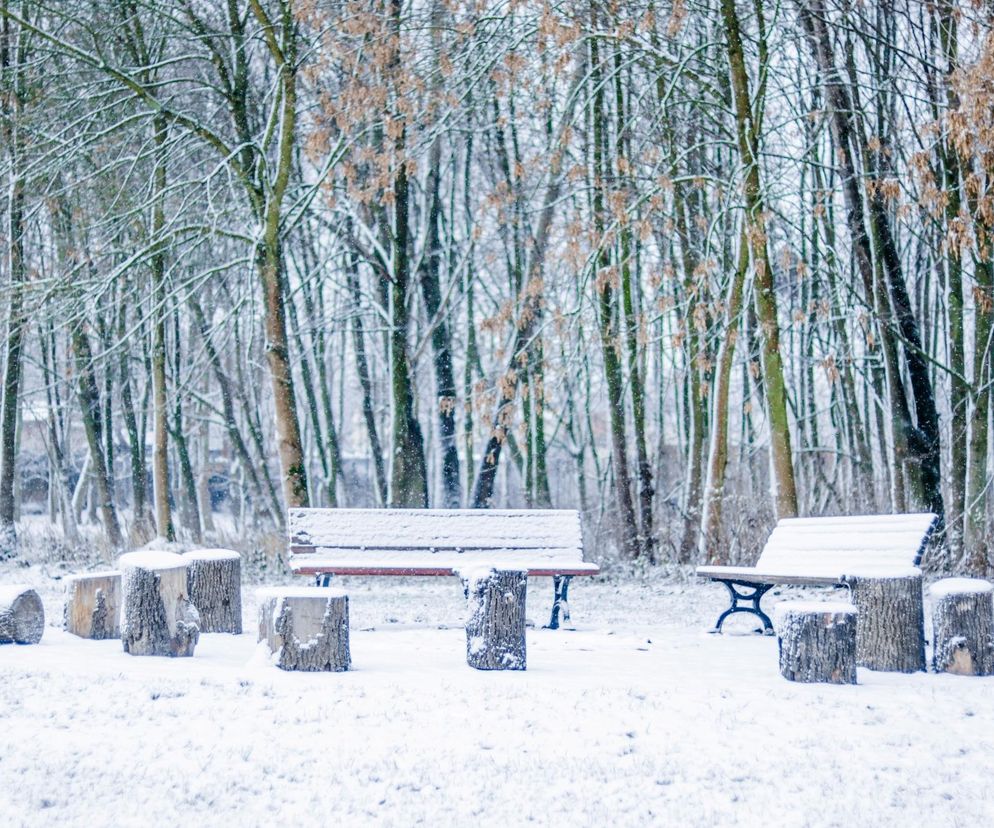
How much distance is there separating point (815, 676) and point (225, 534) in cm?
1087

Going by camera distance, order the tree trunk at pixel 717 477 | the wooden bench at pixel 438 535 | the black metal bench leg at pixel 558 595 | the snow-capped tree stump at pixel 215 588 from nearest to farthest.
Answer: the snow-capped tree stump at pixel 215 588 → the black metal bench leg at pixel 558 595 → the wooden bench at pixel 438 535 → the tree trunk at pixel 717 477

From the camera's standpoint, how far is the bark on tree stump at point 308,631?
22.6 ft

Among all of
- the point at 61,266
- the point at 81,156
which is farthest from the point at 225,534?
the point at 81,156

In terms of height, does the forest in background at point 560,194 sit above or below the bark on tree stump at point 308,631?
above

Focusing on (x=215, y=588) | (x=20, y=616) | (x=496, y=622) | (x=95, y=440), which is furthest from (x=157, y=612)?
(x=95, y=440)

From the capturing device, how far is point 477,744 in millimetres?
5527

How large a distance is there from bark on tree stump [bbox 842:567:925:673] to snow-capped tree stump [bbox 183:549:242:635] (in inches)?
160

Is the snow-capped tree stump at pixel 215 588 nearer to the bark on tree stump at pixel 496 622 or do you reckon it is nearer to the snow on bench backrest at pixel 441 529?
the snow on bench backrest at pixel 441 529

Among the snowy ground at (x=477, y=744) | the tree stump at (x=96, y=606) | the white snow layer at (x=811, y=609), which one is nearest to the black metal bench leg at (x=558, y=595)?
the snowy ground at (x=477, y=744)

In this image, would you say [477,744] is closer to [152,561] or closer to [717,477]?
[152,561]

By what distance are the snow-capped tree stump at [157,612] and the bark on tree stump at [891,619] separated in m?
3.89

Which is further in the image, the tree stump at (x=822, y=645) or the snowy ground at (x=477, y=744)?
the tree stump at (x=822, y=645)

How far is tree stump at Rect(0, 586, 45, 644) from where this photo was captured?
7688 mm

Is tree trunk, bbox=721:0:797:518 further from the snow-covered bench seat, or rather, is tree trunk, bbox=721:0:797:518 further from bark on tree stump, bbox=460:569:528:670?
bark on tree stump, bbox=460:569:528:670
